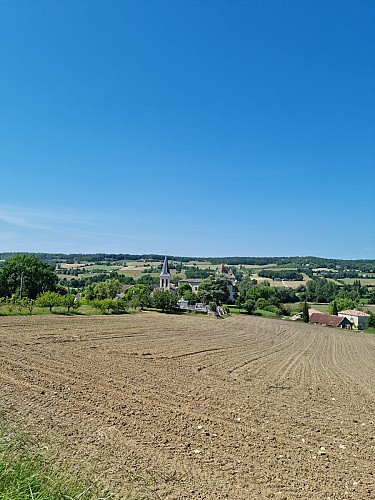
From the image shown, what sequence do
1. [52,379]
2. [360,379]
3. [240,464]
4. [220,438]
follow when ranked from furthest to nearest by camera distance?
1. [360,379]
2. [52,379]
3. [220,438]
4. [240,464]

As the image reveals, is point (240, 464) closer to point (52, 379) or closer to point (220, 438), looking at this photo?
point (220, 438)

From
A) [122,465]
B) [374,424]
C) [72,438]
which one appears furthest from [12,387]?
[374,424]

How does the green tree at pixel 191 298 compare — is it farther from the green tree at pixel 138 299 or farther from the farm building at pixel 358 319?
the farm building at pixel 358 319

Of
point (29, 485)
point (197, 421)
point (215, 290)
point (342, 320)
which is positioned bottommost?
point (342, 320)

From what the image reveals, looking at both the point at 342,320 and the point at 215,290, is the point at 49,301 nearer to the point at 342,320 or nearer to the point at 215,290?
the point at 215,290

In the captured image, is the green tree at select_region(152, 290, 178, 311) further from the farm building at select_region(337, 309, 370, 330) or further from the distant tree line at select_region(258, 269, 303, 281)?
the distant tree line at select_region(258, 269, 303, 281)

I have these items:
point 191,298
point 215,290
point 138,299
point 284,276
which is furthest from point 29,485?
point 284,276
